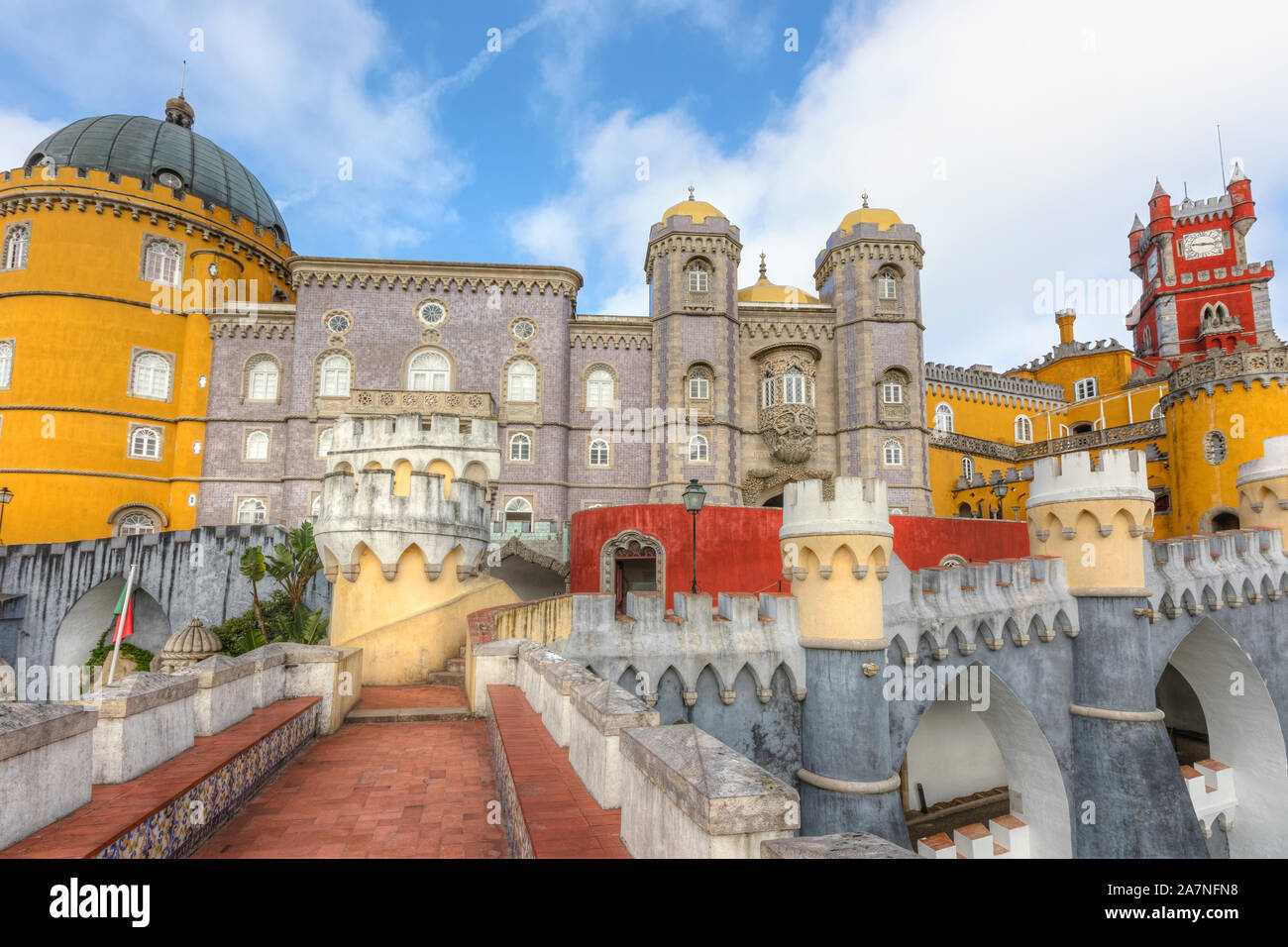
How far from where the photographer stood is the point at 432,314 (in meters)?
30.6

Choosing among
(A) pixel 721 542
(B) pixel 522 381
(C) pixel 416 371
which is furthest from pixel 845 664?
(C) pixel 416 371

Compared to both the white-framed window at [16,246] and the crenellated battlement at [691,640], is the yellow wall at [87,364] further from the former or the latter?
the crenellated battlement at [691,640]

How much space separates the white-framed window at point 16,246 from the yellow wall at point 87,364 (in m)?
0.40

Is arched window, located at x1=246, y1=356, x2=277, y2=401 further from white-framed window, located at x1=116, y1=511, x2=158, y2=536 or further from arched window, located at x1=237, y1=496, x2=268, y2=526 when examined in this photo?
white-framed window, located at x1=116, y1=511, x2=158, y2=536

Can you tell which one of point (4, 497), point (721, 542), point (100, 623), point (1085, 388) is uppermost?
point (1085, 388)

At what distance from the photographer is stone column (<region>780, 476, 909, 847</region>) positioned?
10930 millimetres

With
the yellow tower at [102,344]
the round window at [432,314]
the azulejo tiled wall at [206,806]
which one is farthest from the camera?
the round window at [432,314]

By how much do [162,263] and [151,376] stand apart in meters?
5.22

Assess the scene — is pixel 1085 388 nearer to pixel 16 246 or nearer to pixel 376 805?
pixel 376 805

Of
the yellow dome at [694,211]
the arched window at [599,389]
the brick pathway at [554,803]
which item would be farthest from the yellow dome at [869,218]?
the brick pathway at [554,803]

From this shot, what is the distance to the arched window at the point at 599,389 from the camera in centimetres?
3123

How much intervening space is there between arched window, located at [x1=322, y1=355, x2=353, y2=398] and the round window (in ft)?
12.9

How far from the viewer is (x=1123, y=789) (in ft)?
43.6
